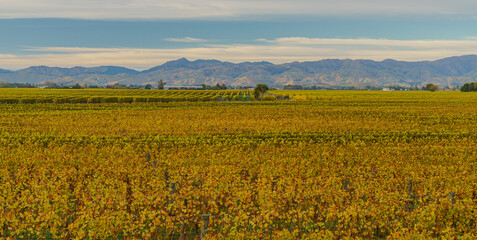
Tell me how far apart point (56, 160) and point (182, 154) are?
6460mm

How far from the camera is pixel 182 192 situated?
12.0m

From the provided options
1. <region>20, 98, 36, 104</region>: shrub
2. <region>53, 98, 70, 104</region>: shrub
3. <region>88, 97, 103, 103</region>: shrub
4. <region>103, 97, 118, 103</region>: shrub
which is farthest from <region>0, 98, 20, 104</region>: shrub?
<region>103, 97, 118, 103</region>: shrub

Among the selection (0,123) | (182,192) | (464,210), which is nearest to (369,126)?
(464,210)

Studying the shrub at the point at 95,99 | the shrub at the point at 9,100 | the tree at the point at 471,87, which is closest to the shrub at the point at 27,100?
the shrub at the point at 9,100

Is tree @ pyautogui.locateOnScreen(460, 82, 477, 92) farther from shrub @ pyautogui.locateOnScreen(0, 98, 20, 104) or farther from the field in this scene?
shrub @ pyautogui.locateOnScreen(0, 98, 20, 104)

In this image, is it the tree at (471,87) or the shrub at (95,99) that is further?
the tree at (471,87)

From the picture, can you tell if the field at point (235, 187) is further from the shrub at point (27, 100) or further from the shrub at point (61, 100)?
the shrub at point (27, 100)

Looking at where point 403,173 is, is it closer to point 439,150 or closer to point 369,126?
point 439,150

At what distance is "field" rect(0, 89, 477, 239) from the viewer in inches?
396

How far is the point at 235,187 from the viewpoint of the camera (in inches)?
502

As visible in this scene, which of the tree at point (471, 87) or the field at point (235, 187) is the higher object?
the tree at point (471, 87)

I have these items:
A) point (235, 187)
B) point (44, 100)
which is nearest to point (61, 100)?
point (44, 100)

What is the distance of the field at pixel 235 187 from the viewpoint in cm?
1005

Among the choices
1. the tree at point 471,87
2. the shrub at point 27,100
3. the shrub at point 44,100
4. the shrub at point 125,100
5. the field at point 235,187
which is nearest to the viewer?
the field at point 235,187
